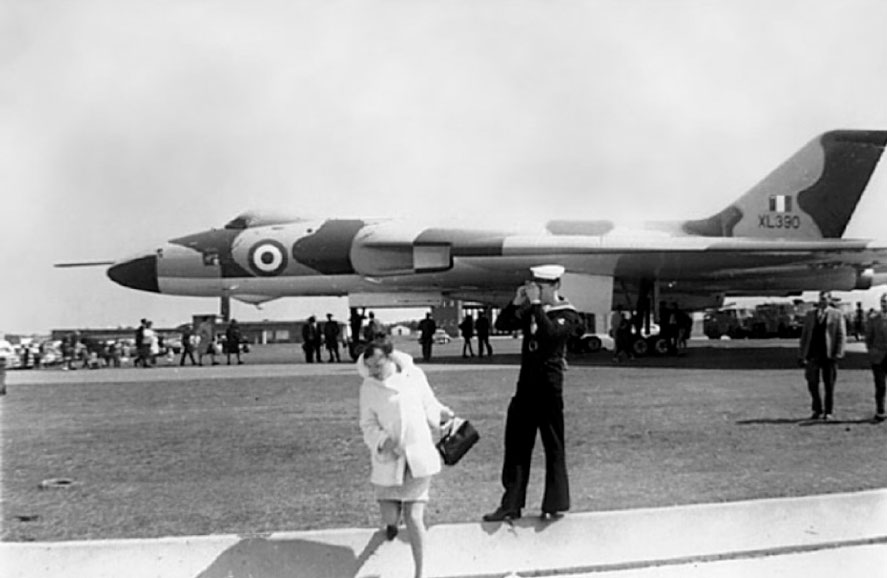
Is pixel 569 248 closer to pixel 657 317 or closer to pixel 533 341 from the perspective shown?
pixel 657 317

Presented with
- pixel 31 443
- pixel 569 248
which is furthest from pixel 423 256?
pixel 31 443

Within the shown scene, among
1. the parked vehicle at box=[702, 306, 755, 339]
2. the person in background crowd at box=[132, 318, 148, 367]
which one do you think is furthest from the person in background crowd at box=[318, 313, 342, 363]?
the parked vehicle at box=[702, 306, 755, 339]

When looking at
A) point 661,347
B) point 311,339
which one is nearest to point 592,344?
point 661,347

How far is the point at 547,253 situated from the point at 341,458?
1139cm

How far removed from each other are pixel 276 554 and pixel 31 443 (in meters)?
4.29

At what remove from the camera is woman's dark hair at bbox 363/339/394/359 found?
4.31 m

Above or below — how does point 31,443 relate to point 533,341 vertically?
below

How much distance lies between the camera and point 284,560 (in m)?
4.34

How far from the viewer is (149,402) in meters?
10.7

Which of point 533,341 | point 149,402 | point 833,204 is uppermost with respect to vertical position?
point 833,204

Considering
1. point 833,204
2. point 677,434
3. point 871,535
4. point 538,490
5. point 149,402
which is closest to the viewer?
point 871,535

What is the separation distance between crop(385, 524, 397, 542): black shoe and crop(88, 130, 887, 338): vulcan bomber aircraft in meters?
12.6

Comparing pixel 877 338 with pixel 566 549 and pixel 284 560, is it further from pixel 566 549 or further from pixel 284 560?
pixel 284 560

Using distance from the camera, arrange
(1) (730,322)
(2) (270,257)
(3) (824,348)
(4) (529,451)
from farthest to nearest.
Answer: (1) (730,322), (2) (270,257), (3) (824,348), (4) (529,451)
